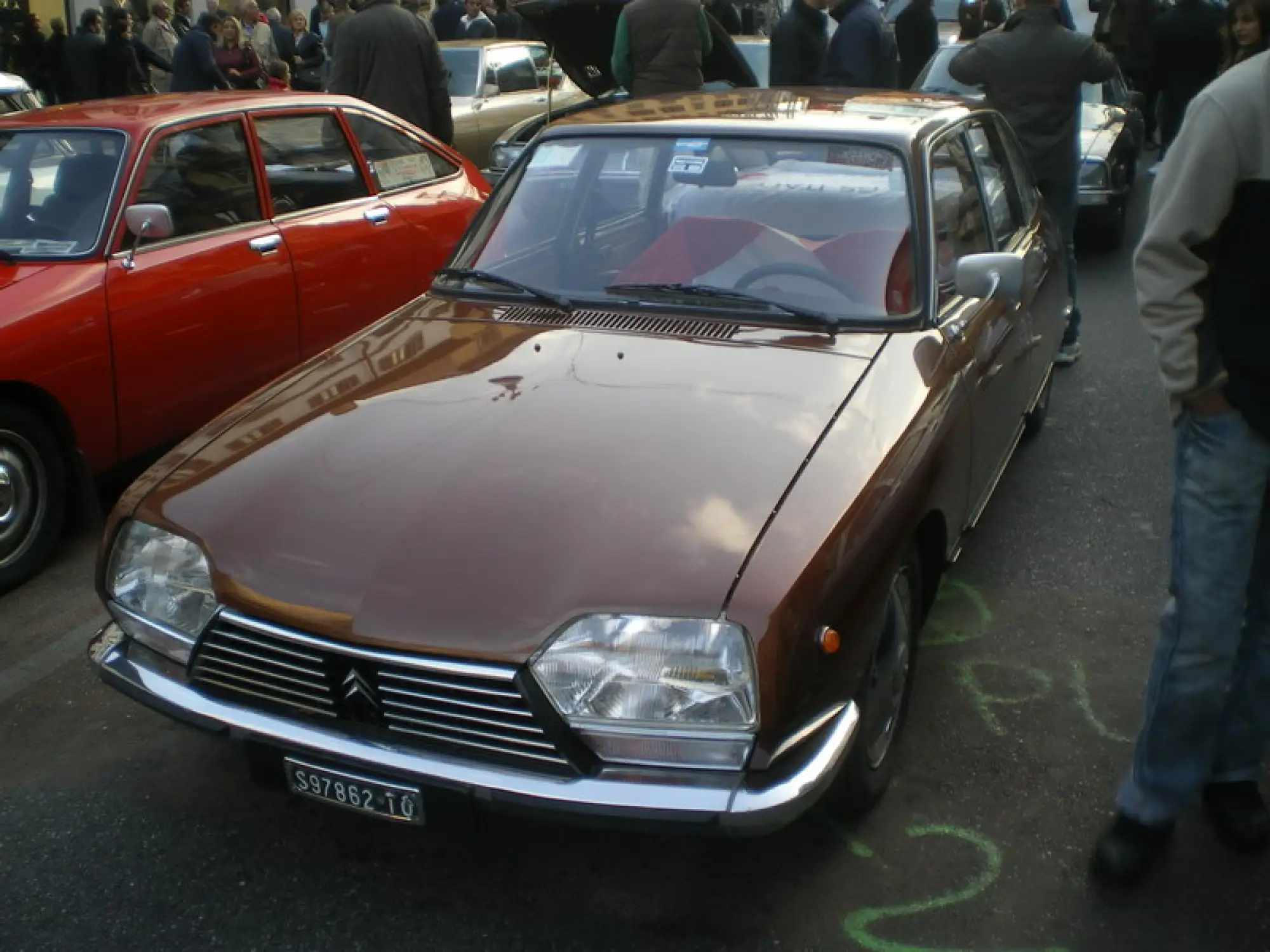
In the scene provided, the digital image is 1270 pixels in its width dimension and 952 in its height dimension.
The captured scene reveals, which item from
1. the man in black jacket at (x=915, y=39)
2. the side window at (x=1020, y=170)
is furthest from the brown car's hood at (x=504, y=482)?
the man in black jacket at (x=915, y=39)

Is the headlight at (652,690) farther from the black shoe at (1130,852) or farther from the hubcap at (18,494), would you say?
the hubcap at (18,494)

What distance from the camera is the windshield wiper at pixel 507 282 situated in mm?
3817

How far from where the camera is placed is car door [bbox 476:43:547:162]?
1291 cm

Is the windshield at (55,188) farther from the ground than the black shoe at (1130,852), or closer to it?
farther from the ground

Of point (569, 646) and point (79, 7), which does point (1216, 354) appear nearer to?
point (569, 646)

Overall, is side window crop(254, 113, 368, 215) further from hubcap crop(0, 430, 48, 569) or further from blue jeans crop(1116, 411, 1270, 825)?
blue jeans crop(1116, 411, 1270, 825)

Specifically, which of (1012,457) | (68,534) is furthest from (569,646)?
(1012,457)

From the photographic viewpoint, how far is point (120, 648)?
9.81ft

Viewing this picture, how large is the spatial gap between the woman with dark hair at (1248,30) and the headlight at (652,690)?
171 centimetres

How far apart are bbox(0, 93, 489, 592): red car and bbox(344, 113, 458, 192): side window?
0.06 ft

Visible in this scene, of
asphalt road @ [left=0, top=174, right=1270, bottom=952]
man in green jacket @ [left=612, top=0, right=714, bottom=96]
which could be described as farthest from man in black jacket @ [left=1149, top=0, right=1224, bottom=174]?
asphalt road @ [left=0, top=174, right=1270, bottom=952]

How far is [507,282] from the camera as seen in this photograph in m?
3.94

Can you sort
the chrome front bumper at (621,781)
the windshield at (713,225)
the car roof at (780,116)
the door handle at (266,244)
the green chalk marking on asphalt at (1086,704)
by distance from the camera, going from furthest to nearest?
the door handle at (266,244) → the car roof at (780,116) → the windshield at (713,225) → the green chalk marking on asphalt at (1086,704) → the chrome front bumper at (621,781)

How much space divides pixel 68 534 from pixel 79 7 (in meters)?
18.1
